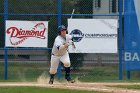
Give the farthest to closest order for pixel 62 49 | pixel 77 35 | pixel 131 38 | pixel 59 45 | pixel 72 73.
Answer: pixel 72 73
pixel 131 38
pixel 77 35
pixel 62 49
pixel 59 45

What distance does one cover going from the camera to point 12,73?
2008 cm

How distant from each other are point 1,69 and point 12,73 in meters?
0.83

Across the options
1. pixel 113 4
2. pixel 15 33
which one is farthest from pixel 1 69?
pixel 113 4

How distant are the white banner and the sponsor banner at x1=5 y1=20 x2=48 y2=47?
3.42 ft

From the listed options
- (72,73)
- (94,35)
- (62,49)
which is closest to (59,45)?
(62,49)

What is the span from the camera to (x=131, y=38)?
61.8ft

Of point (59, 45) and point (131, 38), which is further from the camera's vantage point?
point (131, 38)

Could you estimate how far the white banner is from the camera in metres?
18.7

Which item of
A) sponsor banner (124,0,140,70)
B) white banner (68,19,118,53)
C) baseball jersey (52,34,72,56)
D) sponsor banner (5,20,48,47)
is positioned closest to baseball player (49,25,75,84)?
baseball jersey (52,34,72,56)

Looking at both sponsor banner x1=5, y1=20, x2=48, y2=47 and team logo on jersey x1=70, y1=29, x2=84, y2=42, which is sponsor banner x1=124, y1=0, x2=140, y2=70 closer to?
team logo on jersey x1=70, y1=29, x2=84, y2=42

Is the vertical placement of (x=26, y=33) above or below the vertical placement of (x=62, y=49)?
above

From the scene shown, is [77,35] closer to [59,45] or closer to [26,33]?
[26,33]

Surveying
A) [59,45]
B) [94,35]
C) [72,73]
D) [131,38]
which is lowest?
[72,73]

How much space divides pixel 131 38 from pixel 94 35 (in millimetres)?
1395
